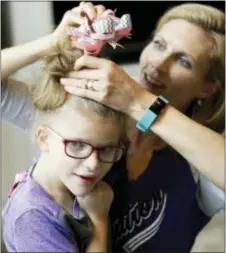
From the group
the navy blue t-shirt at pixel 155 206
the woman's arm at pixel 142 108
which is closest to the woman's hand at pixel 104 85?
the woman's arm at pixel 142 108

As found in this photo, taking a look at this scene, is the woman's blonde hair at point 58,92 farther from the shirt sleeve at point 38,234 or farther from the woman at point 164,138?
the shirt sleeve at point 38,234

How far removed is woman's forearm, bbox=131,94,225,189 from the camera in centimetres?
75

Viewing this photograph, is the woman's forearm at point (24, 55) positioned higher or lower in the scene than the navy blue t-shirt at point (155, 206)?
higher

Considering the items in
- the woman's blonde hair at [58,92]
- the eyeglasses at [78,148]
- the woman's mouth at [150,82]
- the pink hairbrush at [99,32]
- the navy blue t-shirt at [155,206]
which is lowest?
the navy blue t-shirt at [155,206]

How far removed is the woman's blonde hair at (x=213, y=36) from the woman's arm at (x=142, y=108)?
0.11 meters

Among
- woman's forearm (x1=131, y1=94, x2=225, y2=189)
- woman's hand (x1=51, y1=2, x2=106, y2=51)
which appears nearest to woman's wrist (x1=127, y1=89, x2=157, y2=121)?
woman's forearm (x1=131, y1=94, x2=225, y2=189)

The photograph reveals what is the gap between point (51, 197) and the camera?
0.77m

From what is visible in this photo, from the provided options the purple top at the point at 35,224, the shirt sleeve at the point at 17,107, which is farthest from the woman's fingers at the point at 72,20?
the purple top at the point at 35,224

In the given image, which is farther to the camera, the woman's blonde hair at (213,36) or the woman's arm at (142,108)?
the woman's blonde hair at (213,36)

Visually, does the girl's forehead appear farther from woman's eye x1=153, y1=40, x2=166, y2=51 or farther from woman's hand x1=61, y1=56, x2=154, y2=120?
woman's eye x1=153, y1=40, x2=166, y2=51

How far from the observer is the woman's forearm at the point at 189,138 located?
0.75 metres

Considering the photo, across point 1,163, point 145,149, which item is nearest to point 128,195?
point 145,149

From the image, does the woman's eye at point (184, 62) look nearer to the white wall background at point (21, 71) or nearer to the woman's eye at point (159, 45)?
the woman's eye at point (159, 45)

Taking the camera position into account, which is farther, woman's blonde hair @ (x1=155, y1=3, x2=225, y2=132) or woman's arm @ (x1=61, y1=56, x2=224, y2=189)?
woman's blonde hair @ (x1=155, y1=3, x2=225, y2=132)
